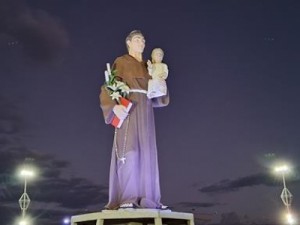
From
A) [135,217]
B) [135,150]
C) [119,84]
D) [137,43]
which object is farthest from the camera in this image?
[137,43]

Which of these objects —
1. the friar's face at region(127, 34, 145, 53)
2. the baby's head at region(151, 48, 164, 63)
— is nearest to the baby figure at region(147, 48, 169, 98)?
the baby's head at region(151, 48, 164, 63)

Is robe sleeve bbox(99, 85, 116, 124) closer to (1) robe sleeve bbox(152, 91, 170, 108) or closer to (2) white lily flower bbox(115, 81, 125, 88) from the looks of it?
(2) white lily flower bbox(115, 81, 125, 88)

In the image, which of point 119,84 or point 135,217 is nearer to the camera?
point 135,217

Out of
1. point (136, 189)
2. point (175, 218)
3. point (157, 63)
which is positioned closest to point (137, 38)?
point (157, 63)

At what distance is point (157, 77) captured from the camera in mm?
5711

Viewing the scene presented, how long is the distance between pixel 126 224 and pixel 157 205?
65cm

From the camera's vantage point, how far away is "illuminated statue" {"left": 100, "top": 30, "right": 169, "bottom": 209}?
522 cm

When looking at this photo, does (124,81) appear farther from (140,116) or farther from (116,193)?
(116,193)

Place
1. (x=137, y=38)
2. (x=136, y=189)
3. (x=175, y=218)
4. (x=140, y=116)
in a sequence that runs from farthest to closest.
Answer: (x=137, y=38) < (x=140, y=116) < (x=136, y=189) < (x=175, y=218)

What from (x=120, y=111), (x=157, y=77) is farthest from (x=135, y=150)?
(x=157, y=77)

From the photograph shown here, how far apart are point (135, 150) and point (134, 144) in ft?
0.27

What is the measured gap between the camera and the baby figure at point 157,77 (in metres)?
5.67

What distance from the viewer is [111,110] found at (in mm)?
5484

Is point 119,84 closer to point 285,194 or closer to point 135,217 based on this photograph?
point 135,217
